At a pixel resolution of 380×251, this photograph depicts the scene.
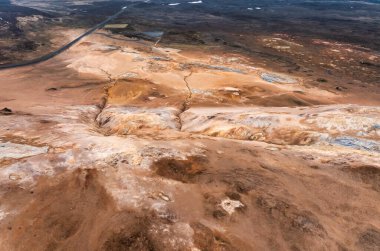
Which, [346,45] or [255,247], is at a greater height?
[255,247]

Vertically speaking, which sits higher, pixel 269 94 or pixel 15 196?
pixel 15 196

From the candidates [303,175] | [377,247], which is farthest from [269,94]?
[377,247]

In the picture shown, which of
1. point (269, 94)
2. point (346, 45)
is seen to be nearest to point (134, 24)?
point (346, 45)

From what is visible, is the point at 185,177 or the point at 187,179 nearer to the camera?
the point at 187,179

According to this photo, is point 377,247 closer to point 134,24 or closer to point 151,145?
point 151,145

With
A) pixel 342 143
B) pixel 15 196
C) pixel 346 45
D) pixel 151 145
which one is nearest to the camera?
pixel 15 196

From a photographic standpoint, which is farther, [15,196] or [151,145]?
[151,145]

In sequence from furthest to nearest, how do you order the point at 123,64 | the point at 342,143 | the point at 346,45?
the point at 346,45 < the point at 123,64 < the point at 342,143

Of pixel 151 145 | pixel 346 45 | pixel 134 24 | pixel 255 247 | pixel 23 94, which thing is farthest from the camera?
pixel 134 24

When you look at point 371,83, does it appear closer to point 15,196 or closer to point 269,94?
point 269,94
